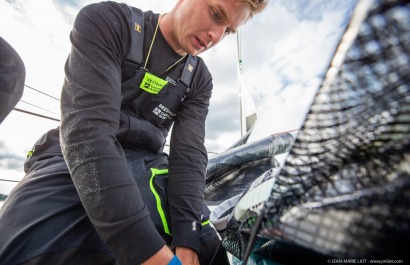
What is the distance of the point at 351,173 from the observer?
29cm

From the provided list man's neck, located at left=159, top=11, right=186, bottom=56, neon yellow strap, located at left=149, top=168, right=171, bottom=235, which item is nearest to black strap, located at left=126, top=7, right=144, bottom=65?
man's neck, located at left=159, top=11, right=186, bottom=56

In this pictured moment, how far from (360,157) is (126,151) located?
2.98 ft

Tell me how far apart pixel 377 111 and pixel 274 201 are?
0.57 feet

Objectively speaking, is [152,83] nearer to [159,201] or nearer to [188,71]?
[188,71]

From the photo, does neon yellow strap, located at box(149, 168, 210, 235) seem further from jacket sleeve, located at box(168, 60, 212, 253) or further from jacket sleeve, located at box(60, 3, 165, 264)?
jacket sleeve, located at box(60, 3, 165, 264)

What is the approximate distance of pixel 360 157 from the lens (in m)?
0.29

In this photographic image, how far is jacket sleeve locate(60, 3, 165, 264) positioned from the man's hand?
222 mm

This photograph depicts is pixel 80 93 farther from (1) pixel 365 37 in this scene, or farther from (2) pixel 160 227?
(1) pixel 365 37

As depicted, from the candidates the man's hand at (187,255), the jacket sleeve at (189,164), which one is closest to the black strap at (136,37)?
the jacket sleeve at (189,164)

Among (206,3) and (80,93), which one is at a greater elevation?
→ (206,3)

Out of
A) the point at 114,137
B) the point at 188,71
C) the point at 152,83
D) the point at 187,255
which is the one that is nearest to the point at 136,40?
the point at 152,83

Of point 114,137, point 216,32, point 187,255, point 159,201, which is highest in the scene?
point 216,32

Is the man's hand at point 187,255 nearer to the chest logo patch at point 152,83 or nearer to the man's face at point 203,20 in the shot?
the chest logo patch at point 152,83

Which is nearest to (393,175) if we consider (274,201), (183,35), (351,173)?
(351,173)
